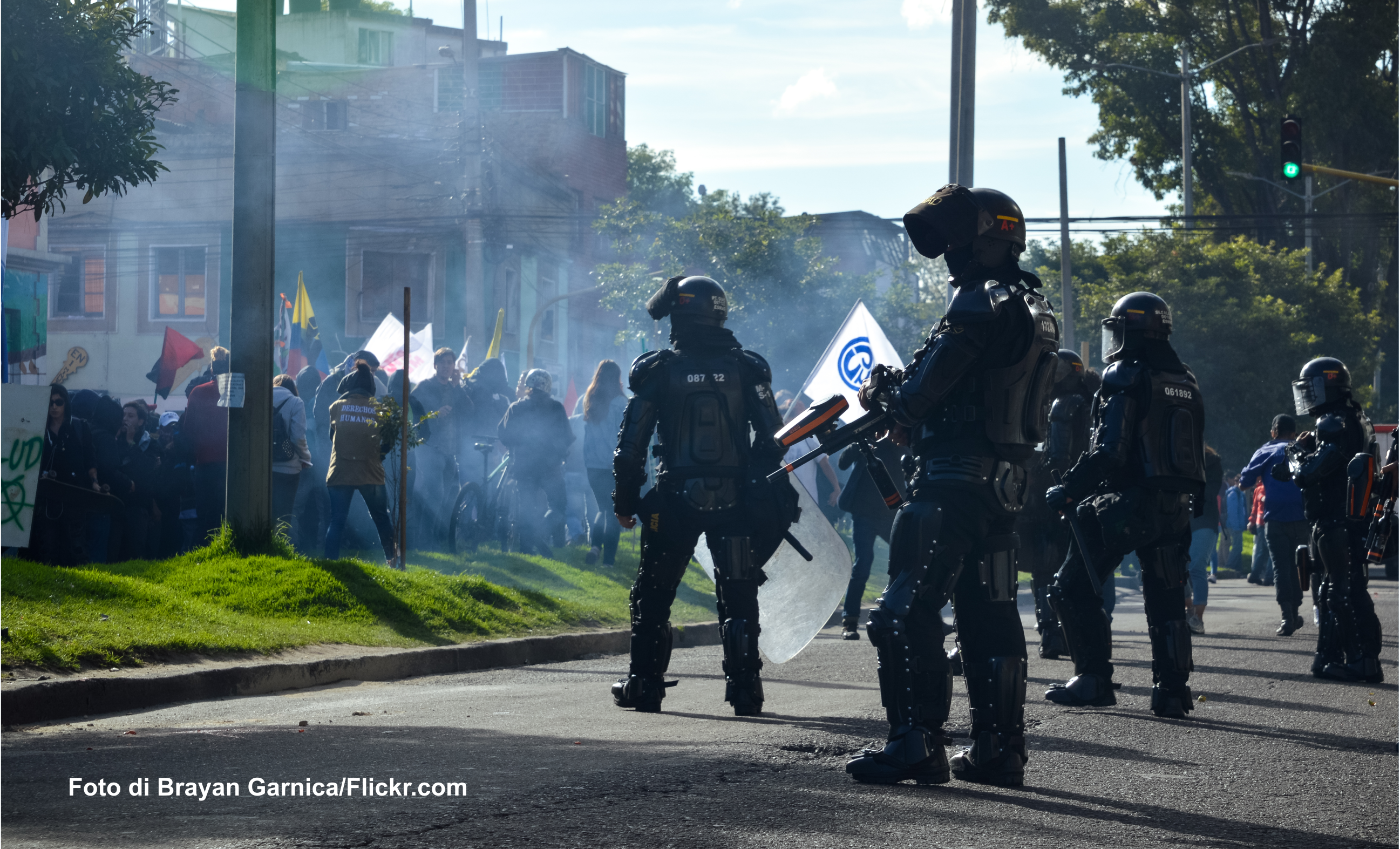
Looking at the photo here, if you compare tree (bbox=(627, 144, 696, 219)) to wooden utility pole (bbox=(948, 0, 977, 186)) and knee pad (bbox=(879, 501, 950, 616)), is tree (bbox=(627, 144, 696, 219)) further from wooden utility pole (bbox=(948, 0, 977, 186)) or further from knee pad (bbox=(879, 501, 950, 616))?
knee pad (bbox=(879, 501, 950, 616))

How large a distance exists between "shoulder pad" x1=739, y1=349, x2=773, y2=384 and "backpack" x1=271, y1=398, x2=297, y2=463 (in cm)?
579

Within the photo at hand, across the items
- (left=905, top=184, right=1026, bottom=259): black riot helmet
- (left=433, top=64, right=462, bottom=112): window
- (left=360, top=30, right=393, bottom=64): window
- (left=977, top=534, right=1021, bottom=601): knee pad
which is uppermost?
(left=360, top=30, right=393, bottom=64): window

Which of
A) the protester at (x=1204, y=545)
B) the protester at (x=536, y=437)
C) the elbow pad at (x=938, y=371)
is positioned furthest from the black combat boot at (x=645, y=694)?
the protester at (x=536, y=437)

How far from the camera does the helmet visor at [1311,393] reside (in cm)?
872

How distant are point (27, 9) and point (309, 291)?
3140 centimetres

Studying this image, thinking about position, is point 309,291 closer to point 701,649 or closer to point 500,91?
point 500,91

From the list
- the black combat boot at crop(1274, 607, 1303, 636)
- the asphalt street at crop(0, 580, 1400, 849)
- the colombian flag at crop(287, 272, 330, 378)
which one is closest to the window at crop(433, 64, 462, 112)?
the colombian flag at crop(287, 272, 330, 378)

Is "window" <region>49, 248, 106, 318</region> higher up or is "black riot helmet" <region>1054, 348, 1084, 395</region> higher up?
"window" <region>49, 248, 106, 318</region>

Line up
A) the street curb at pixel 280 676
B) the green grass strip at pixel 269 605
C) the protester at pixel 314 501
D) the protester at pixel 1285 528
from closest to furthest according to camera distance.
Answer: the street curb at pixel 280 676
the green grass strip at pixel 269 605
the protester at pixel 1285 528
the protester at pixel 314 501

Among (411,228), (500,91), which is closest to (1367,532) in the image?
(411,228)

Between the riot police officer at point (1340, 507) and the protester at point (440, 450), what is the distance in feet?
23.5

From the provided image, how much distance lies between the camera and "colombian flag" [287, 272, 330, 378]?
18672mm

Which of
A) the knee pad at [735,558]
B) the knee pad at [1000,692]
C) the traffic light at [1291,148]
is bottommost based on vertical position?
the knee pad at [1000,692]

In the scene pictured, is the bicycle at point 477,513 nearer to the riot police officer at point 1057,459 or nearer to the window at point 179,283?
the riot police officer at point 1057,459
